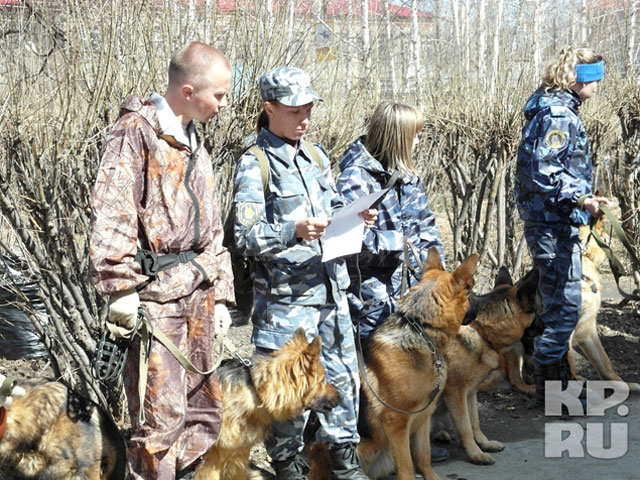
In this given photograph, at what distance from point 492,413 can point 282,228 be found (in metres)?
2.91

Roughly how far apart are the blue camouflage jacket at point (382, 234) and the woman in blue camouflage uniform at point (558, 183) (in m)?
0.91

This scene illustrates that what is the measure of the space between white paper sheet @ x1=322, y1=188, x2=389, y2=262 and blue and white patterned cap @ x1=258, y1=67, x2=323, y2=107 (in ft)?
1.82

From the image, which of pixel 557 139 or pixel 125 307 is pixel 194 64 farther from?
pixel 557 139

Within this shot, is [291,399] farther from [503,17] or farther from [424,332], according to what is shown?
[503,17]

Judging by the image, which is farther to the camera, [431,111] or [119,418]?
[431,111]

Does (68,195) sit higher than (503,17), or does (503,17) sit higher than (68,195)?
(503,17)

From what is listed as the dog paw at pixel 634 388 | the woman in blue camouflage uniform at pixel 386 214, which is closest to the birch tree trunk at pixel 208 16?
the woman in blue camouflage uniform at pixel 386 214

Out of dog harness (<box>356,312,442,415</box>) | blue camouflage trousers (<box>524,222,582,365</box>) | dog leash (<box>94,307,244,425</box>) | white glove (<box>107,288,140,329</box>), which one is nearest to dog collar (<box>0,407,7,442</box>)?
dog leash (<box>94,307,244,425</box>)

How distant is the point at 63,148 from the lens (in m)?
4.30

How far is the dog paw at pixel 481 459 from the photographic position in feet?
15.0

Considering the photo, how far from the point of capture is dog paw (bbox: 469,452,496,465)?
4.57 meters

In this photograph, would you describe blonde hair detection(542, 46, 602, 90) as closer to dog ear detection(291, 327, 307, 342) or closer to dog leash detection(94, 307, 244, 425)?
dog ear detection(291, 327, 307, 342)

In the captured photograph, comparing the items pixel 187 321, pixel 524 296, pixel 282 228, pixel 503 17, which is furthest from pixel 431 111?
pixel 187 321

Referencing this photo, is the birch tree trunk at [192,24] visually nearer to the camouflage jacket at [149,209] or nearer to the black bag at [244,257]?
the black bag at [244,257]
